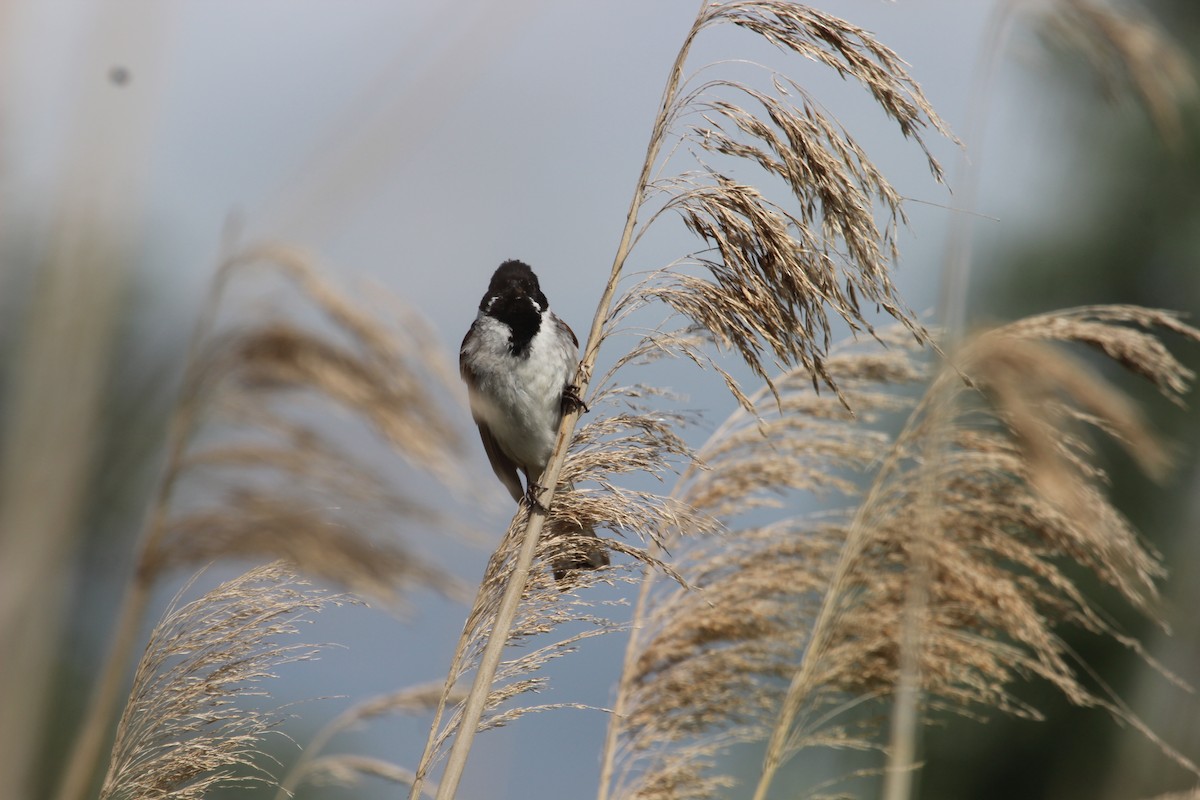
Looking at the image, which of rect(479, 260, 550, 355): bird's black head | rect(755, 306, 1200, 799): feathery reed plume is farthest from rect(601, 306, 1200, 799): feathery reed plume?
rect(479, 260, 550, 355): bird's black head

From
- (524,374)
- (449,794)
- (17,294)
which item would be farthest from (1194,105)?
(17,294)

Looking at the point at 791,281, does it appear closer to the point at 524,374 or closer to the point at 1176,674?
the point at 1176,674

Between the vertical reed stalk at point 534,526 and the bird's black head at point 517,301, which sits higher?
the bird's black head at point 517,301

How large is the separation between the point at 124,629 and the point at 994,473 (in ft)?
6.78

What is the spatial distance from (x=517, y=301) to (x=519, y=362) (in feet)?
0.78

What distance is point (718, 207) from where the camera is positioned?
2146 mm

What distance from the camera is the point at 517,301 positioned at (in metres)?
3.69

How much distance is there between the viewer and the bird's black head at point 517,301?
3.62m

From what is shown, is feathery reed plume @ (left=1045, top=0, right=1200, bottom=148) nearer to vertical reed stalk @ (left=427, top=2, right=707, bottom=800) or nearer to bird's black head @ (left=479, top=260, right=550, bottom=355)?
vertical reed stalk @ (left=427, top=2, right=707, bottom=800)

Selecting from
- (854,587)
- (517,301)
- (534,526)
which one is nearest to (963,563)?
(854,587)

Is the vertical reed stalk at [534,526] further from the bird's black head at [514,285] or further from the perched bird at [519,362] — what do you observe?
the bird's black head at [514,285]

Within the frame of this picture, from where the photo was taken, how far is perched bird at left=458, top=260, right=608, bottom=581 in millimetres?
3539

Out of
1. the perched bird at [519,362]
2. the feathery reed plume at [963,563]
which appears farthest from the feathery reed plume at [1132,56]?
the perched bird at [519,362]

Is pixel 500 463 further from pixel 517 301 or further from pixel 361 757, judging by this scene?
pixel 361 757
